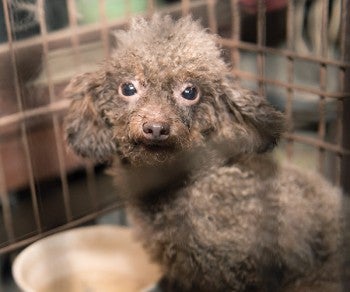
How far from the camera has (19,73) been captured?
138 cm

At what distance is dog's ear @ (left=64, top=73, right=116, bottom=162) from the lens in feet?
4.53

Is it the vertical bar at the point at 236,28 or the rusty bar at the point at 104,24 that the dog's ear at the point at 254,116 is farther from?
the rusty bar at the point at 104,24

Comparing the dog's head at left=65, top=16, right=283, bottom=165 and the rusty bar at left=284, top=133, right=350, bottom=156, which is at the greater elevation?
the dog's head at left=65, top=16, right=283, bottom=165

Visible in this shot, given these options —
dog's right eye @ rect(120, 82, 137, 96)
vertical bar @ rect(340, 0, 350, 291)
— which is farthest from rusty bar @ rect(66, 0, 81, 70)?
vertical bar @ rect(340, 0, 350, 291)

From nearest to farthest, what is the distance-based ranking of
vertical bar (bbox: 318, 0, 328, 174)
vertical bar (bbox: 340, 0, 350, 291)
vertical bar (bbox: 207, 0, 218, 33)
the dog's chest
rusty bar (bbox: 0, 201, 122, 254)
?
1. vertical bar (bbox: 340, 0, 350, 291)
2. the dog's chest
3. vertical bar (bbox: 318, 0, 328, 174)
4. rusty bar (bbox: 0, 201, 122, 254)
5. vertical bar (bbox: 207, 0, 218, 33)

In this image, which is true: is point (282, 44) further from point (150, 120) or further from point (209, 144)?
point (150, 120)

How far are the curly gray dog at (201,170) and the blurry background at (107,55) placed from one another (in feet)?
0.60

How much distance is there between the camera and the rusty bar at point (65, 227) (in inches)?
62.6

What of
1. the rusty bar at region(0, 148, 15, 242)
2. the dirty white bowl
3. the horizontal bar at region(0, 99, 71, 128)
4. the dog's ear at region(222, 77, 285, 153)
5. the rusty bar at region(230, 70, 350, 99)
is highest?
the dog's ear at region(222, 77, 285, 153)

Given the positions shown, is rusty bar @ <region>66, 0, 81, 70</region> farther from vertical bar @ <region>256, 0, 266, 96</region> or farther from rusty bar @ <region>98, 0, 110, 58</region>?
vertical bar @ <region>256, 0, 266, 96</region>

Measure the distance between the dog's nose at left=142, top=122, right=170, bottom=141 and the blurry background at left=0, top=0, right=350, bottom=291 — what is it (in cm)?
45

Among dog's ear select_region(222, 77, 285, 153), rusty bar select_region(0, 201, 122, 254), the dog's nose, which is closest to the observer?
the dog's nose

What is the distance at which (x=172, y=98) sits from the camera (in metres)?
1.18

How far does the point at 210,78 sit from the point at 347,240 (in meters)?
0.50
